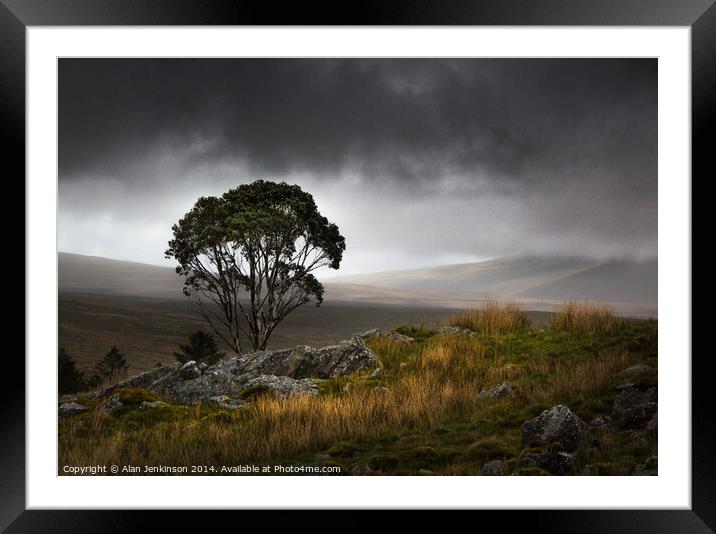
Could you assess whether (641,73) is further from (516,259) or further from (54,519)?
(54,519)

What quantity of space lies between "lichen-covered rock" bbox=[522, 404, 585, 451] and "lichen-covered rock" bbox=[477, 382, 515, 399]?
454mm

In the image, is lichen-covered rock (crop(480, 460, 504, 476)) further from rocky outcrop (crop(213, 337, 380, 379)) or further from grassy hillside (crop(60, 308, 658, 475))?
rocky outcrop (crop(213, 337, 380, 379))

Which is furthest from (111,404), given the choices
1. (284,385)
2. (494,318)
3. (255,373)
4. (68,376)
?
(494,318)

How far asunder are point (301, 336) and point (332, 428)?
1403 mm

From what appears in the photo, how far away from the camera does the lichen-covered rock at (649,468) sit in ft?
13.9

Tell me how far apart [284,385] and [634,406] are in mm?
3581

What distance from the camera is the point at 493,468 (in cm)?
424

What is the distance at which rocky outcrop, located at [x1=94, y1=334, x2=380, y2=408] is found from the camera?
495 centimetres

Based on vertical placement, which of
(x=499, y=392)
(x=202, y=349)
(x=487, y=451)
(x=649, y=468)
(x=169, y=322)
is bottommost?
(x=649, y=468)

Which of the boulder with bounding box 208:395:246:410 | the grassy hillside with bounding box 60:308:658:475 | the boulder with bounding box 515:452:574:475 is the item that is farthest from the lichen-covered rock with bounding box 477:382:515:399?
the boulder with bounding box 208:395:246:410

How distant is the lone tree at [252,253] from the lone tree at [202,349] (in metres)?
0.16

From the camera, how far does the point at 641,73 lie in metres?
4.66

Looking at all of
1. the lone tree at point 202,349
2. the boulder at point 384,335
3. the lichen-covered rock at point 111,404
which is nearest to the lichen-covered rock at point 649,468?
the boulder at point 384,335
